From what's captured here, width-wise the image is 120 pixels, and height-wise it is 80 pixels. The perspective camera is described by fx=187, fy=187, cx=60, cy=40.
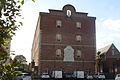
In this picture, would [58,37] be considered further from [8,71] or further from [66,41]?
[8,71]

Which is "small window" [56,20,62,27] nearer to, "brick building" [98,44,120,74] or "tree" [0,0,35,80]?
"brick building" [98,44,120,74]

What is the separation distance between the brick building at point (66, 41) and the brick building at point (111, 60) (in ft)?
31.9

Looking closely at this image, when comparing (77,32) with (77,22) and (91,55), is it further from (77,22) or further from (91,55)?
(91,55)

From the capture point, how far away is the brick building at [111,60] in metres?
49.9

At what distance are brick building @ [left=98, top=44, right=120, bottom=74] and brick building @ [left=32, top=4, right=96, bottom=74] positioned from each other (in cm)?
972

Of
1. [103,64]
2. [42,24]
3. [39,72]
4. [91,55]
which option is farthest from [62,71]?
[103,64]

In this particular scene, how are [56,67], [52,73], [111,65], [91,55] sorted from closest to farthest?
[52,73] → [56,67] → [91,55] → [111,65]

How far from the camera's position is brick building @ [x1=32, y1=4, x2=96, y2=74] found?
40.6 metres

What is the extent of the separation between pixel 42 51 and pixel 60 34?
580 cm

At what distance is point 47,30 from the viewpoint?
42000 mm

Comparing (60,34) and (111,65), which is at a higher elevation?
(60,34)

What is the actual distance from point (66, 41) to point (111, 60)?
1639cm

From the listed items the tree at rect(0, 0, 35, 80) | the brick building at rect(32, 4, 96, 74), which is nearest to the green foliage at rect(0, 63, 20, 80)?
the tree at rect(0, 0, 35, 80)

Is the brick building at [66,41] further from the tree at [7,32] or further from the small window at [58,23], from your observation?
the tree at [7,32]
